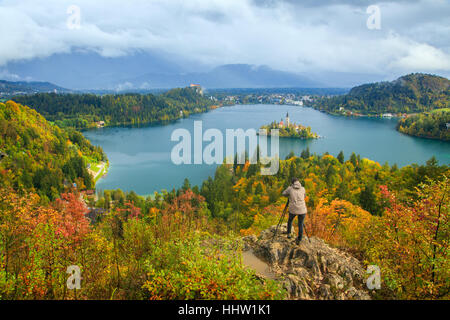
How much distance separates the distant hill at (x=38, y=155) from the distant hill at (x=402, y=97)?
115701 mm

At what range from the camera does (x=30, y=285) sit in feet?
12.4

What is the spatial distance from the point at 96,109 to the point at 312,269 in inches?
4501

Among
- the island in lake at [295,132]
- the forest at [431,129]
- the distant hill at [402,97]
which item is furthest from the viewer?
the distant hill at [402,97]

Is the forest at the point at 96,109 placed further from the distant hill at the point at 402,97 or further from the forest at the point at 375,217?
the distant hill at the point at 402,97

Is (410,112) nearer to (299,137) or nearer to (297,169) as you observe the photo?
(299,137)

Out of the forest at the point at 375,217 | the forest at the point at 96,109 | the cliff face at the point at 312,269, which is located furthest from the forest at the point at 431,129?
the forest at the point at 96,109

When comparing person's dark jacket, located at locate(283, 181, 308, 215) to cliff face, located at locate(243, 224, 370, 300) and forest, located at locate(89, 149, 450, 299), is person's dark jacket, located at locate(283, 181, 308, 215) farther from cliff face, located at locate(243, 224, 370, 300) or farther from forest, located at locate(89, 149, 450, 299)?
forest, located at locate(89, 149, 450, 299)

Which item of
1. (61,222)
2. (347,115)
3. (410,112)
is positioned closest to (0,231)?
(61,222)

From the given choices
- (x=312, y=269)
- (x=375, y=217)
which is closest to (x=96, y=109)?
(x=375, y=217)

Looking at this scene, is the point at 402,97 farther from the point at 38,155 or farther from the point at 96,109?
the point at 38,155

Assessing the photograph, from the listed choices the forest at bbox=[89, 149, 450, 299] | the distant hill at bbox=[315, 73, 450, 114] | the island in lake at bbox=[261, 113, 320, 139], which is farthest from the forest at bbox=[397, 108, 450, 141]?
the distant hill at bbox=[315, 73, 450, 114]

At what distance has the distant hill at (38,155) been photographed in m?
34.5

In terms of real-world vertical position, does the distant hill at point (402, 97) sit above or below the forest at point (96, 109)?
above
